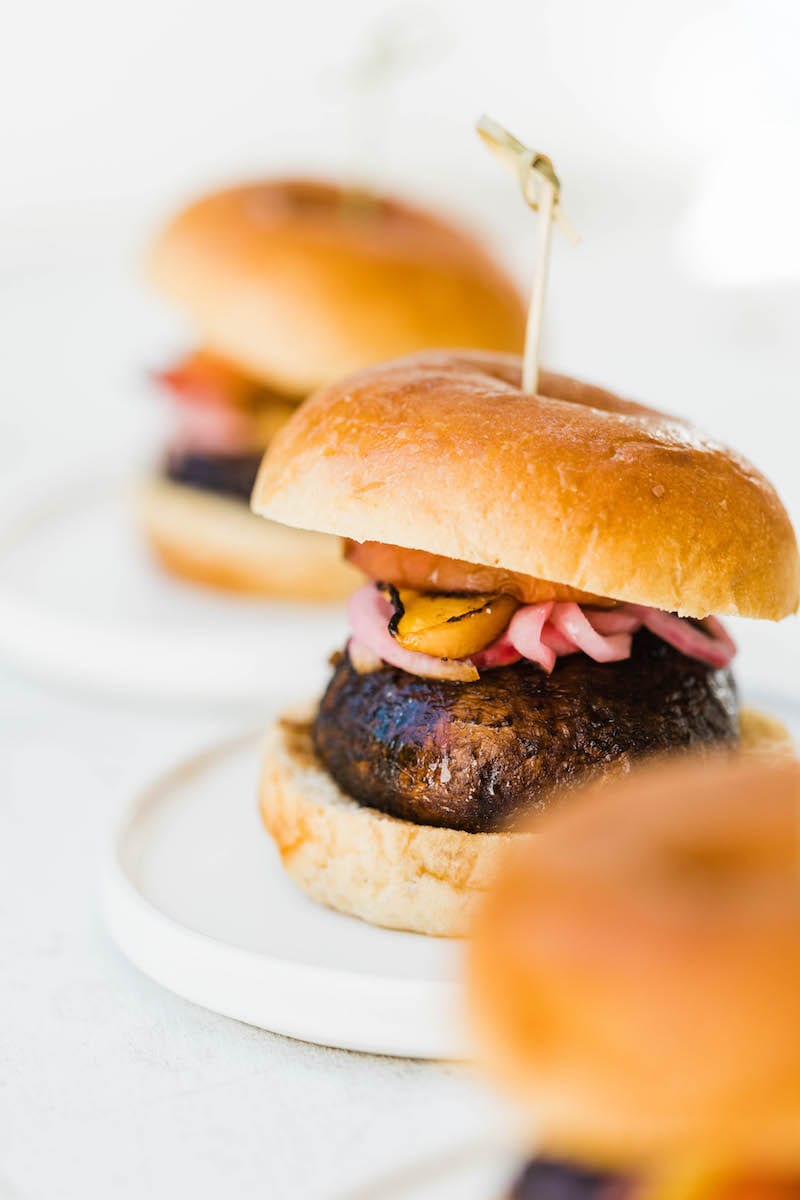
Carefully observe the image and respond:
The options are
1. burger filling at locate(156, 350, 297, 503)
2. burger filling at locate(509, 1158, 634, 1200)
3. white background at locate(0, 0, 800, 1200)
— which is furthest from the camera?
white background at locate(0, 0, 800, 1200)

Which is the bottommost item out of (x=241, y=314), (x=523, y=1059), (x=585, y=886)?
(x=241, y=314)

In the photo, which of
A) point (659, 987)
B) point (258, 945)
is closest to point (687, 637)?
point (258, 945)

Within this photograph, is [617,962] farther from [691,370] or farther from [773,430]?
[691,370]

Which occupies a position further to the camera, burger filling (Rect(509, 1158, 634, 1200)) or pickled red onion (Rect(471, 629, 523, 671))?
pickled red onion (Rect(471, 629, 523, 671))

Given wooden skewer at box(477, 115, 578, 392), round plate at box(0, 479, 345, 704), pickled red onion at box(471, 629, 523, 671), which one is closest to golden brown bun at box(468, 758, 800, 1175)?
Answer: pickled red onion at box(471, 629, 523, 671)

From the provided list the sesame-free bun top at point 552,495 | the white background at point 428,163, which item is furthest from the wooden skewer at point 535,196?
the white background at point 428,163

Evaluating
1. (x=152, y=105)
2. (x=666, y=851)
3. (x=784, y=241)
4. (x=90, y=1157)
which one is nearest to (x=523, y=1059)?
(x=666, y=851)

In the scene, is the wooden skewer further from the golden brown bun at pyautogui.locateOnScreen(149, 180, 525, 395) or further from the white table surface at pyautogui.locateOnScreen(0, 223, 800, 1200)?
the golden brown bun at pyautogui.locateOnScreen(149, 180, 525, 395)
